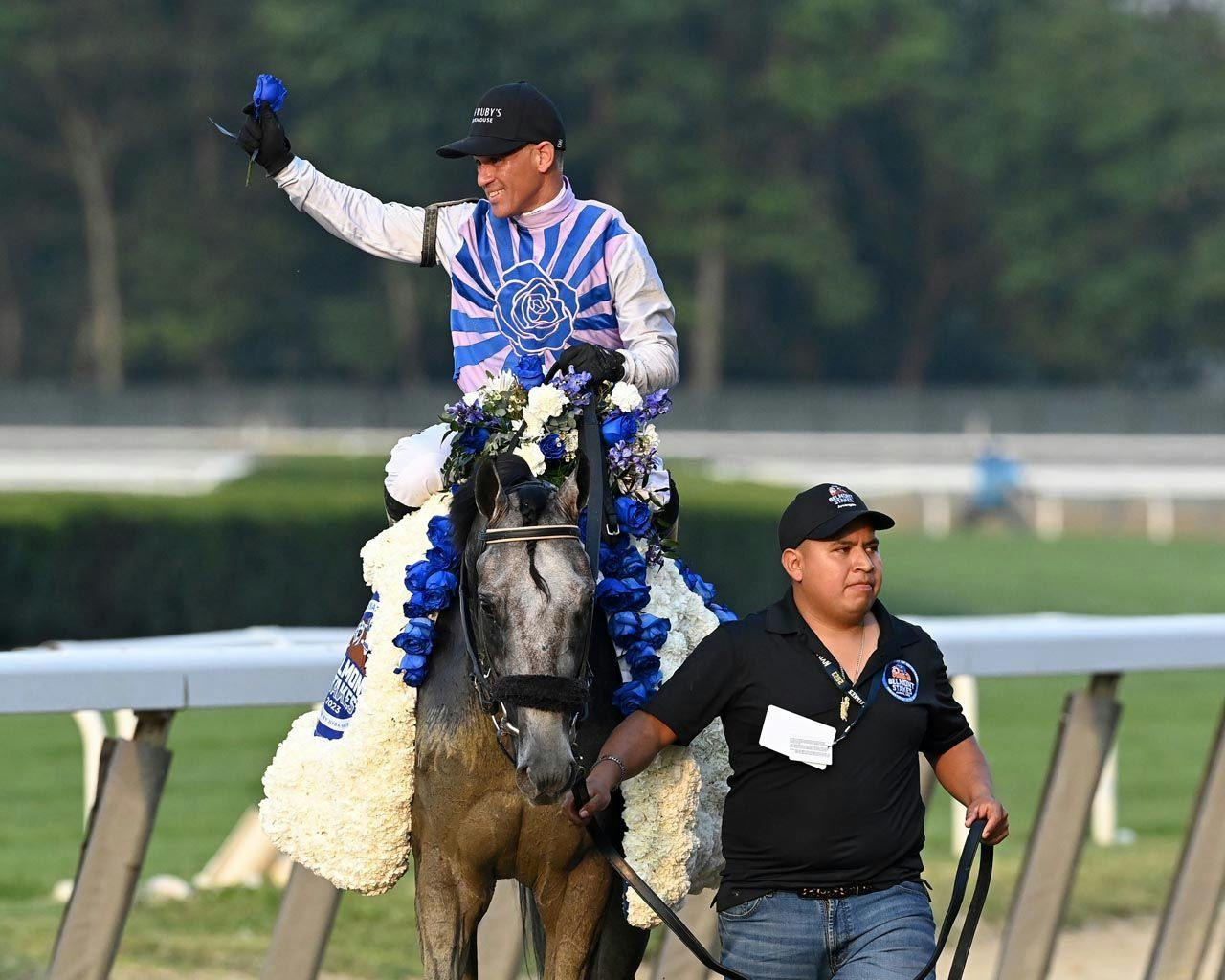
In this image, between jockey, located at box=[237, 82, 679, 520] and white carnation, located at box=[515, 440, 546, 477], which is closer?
white carnation, located at box=[515, 440, 546, 477]

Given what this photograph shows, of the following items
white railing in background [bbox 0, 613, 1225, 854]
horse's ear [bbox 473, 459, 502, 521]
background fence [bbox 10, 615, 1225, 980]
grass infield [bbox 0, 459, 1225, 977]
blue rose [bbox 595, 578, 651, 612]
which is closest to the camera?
horse's ear [bbox 473, 459, 502, 521]

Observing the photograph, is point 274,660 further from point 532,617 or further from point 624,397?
point 532,617

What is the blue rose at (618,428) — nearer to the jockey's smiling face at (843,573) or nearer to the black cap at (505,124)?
the jockey's smiling face at (843,573)

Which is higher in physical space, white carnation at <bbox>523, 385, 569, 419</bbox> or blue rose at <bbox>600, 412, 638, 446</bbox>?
white carnation at <bbox>523, 385, 569, 419</bbox>

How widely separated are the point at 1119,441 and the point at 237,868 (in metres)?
33.9

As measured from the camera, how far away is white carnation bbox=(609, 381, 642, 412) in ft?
11.6

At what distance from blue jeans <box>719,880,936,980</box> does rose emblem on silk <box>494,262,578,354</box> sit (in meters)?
1.00

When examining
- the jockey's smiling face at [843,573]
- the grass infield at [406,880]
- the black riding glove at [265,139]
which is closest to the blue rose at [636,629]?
the jockey's smiling face at [843,573]

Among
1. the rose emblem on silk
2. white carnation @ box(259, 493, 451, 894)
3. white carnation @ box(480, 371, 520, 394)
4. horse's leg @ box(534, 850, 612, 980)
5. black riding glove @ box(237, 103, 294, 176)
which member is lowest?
horse's leg @ box(534, 850, 612, 980)

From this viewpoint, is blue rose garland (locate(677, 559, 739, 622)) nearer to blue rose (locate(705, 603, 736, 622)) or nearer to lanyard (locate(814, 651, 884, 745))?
blue rose (locate(705, 603, 736, 622))

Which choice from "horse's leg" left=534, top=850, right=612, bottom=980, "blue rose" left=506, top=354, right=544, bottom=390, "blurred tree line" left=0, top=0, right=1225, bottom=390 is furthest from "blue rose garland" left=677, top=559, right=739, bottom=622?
"blurred tree line" left=0, top=0, right=1225, bottom=390

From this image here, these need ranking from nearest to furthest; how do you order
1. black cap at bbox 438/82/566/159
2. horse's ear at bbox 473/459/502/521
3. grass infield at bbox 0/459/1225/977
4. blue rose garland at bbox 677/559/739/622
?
horse's ear at bbox 473/459/502/521, black cap at bbox 438/82/566/159, blue rose garland at bbox 677/559/739/622, grass infield at bbox 0/459/1225/977

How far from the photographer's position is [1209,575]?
19.9 metres

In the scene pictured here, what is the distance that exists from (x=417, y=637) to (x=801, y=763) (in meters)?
0.65
